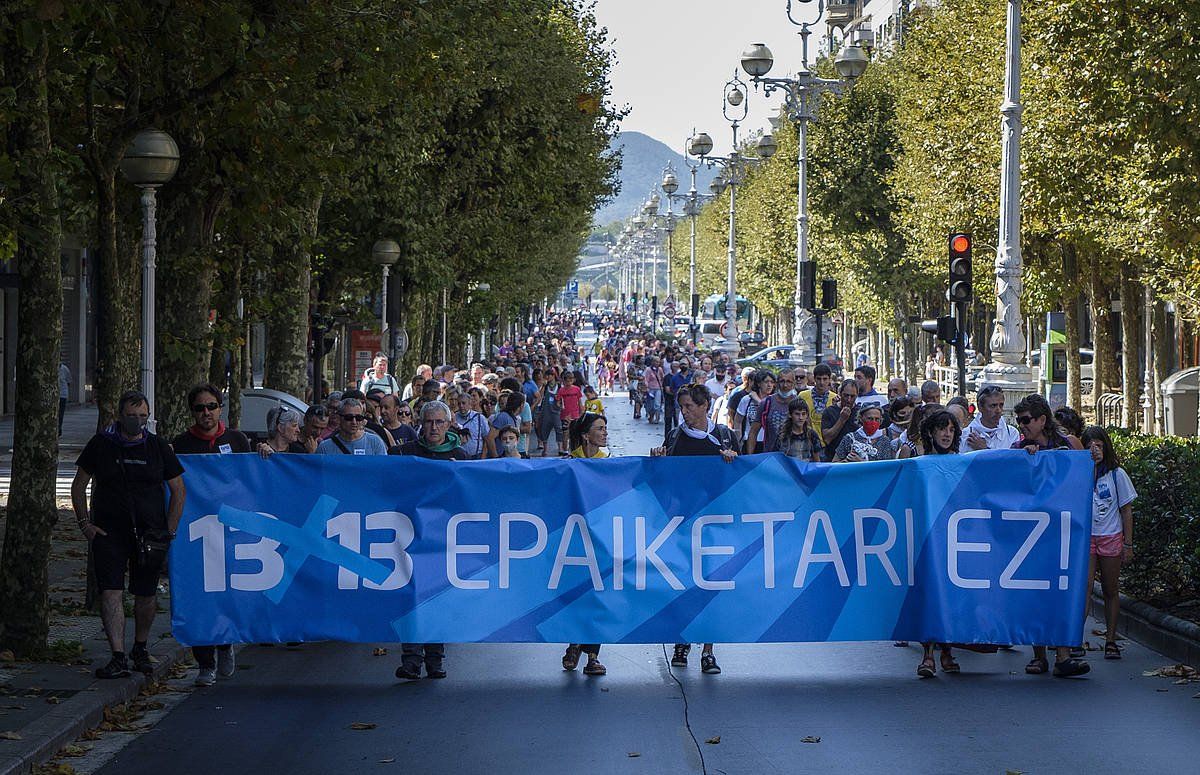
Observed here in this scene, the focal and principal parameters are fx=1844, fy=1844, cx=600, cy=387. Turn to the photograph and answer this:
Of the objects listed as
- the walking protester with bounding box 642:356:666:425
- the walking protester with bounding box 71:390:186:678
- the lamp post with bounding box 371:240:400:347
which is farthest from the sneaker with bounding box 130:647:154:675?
the walking protester with bounding box 642:356:666:425

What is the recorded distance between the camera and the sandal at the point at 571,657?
11672mm

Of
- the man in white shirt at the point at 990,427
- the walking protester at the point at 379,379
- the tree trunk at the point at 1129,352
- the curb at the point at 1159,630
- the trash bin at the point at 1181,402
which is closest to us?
the curb at the point at 1159,630

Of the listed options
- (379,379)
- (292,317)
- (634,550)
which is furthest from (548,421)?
(634,550)

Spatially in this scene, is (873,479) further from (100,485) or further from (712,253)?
(712,253)

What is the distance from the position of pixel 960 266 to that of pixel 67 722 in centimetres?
1512

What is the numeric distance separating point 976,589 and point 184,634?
4.82m

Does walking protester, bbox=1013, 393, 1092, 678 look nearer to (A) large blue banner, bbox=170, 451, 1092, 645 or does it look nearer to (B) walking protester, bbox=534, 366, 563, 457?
(A) large blue banner, bbox=170, 451, 1092, 645

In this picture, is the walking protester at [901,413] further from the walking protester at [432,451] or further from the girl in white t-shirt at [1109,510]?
the walking protester at [432,451]

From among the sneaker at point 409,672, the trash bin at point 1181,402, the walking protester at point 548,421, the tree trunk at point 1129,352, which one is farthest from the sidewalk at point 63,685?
the tree trunk at point 1129,352

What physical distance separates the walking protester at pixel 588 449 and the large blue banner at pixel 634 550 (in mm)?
358

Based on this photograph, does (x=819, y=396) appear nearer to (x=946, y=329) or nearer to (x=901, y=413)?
(x=901, y=413)

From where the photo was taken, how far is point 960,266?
22.4 meters

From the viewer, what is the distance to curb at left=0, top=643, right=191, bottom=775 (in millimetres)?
8531

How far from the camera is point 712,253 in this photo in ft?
385
